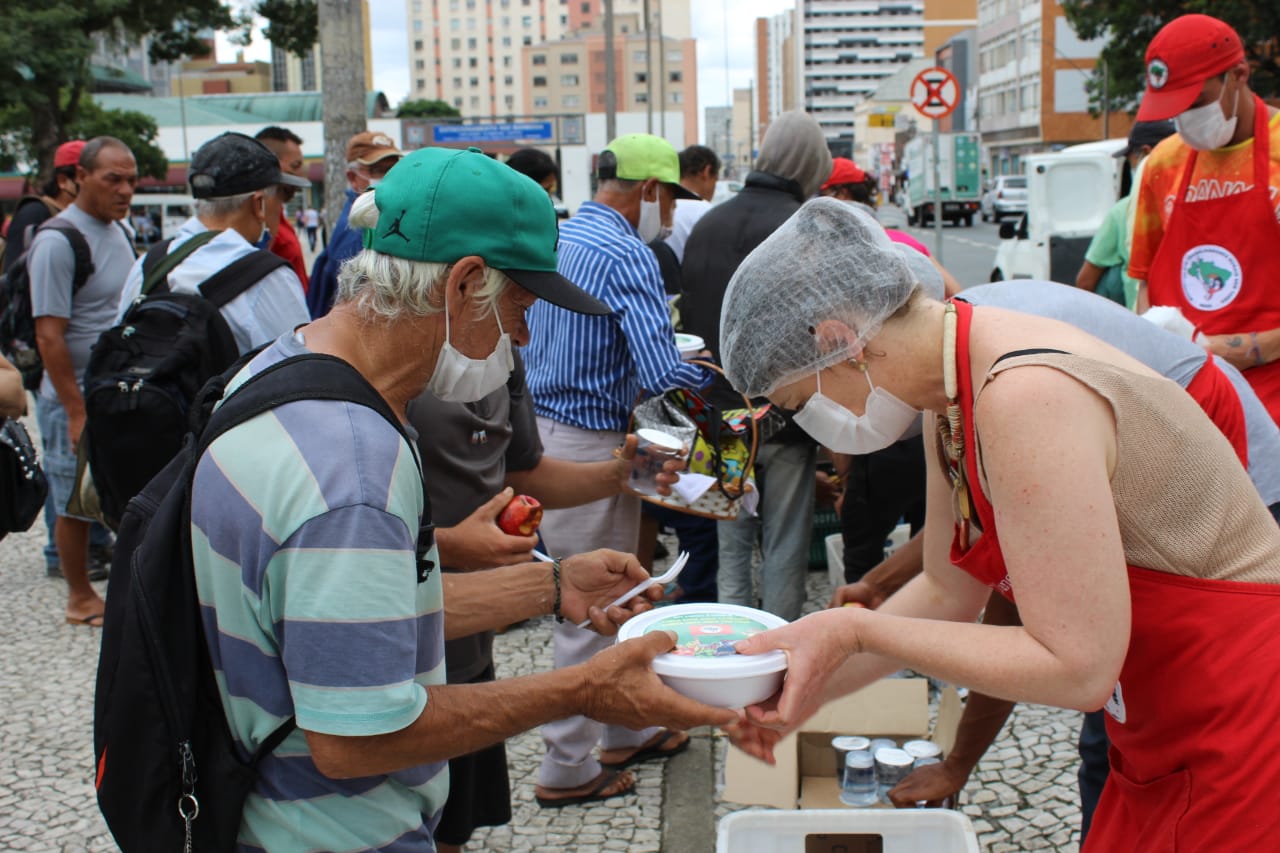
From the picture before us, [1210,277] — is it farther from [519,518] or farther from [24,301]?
[24,301]

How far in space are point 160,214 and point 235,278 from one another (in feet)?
179

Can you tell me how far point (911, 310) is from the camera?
1844mm

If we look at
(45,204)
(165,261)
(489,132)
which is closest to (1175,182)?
(165,261)

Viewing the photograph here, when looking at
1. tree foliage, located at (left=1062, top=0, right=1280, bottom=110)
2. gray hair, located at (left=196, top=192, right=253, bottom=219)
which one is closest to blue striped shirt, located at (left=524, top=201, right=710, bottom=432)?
gray hair, located at (left=196, top=192, right=253, bottom=219)

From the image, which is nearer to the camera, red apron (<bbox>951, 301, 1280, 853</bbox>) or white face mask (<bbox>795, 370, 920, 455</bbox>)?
red apron (<bbox>951, 301, 1280, 853</bbox>)

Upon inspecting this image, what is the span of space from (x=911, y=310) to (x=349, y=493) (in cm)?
92

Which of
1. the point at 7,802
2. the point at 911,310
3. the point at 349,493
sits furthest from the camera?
the point at 7,802

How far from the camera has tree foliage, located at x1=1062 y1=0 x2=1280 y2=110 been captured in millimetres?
29469

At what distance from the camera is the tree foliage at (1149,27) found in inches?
1160

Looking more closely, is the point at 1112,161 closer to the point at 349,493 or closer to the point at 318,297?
the point at 318,297

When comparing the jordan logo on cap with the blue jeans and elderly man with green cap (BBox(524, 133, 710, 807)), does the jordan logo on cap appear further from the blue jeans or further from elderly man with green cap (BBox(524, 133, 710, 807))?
the blue jeans

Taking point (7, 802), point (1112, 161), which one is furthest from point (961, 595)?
point (1112, 161)

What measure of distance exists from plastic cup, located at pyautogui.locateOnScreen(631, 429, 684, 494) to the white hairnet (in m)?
1.48

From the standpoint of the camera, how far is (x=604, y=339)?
13.4 feet
